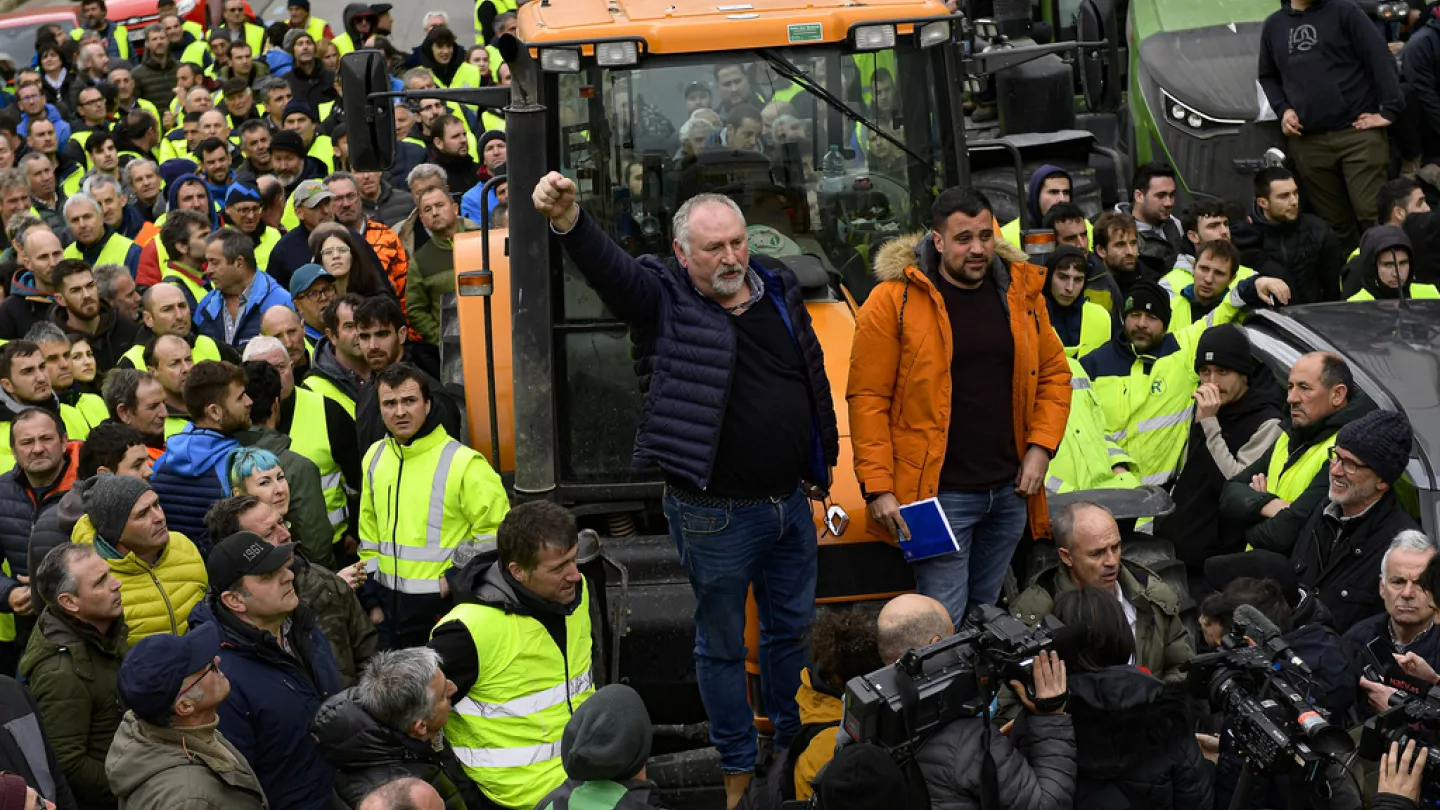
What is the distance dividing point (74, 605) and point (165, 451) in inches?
61.2

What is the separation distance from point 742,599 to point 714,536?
0.79ft

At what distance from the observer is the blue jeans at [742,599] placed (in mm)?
5543

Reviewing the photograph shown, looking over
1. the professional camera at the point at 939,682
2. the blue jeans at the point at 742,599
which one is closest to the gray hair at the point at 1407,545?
the professional camera at the point at 939,682

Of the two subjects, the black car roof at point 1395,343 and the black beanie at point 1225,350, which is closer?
the black car roof at point 1395,343

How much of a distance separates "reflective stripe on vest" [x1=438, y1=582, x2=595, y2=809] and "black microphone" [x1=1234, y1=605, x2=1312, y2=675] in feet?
6.52

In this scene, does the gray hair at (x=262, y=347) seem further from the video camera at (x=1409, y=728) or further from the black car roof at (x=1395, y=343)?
the video camera at (x=1409, y=728)

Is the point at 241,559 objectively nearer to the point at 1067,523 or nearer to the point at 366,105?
the point at 366,105

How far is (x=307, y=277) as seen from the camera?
910cm

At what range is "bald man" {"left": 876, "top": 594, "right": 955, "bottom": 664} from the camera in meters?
4.82

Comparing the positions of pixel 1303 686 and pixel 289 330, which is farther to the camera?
pixel 289 330

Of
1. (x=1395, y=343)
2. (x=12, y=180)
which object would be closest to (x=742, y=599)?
(x=1395, y=343)

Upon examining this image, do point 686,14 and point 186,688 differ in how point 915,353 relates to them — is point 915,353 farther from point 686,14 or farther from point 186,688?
point 186,688

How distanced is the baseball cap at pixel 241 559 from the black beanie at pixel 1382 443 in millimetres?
3633

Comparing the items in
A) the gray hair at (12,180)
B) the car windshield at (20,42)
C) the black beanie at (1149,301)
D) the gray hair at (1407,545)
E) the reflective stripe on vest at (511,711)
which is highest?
the car windshield at (20,42)
